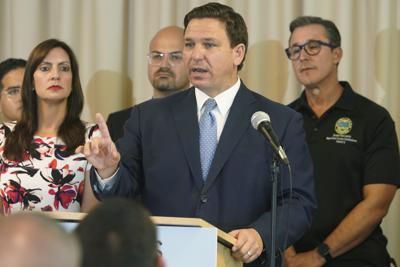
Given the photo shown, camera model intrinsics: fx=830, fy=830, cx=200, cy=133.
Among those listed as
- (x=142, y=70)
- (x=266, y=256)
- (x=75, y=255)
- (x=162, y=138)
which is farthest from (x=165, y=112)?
(x=75, y=255)

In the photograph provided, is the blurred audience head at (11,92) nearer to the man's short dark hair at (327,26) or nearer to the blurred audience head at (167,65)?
the blurred audience head at (167,65)

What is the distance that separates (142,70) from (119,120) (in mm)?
1005

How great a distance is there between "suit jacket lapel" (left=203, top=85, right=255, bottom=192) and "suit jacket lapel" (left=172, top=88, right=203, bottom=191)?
7cm

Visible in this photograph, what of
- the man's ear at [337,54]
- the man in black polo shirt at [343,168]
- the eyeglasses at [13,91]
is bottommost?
the man in black polo shirt at [343,168]

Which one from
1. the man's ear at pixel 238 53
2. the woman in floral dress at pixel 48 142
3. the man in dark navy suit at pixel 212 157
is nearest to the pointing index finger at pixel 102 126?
the man in dark navy suit at pixel 212 157

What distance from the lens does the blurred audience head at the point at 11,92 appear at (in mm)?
5273

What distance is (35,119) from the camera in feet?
14.6

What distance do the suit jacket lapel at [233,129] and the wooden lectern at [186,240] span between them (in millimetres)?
732

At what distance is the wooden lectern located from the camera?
2.74 m

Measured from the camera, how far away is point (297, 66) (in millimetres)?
4984

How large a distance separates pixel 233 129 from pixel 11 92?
6.99 ft

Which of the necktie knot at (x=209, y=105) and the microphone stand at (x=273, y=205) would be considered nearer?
the microphone stand at (x=273, y=205)

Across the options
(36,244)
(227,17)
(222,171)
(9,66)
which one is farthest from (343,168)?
(36,244)

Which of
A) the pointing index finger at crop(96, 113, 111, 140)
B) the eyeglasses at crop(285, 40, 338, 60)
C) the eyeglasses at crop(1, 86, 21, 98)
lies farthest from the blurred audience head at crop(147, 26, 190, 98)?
the pointing index finger at crop(96, 113, 111, 140)
